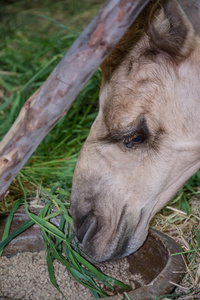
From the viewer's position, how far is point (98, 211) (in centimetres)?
172

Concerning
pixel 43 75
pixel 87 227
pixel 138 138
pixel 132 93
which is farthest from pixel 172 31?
pixel 43 75

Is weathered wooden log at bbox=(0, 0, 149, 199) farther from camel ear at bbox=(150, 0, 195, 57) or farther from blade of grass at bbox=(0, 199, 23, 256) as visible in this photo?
blade of grass at bbox=(0, 199, 23, 256)

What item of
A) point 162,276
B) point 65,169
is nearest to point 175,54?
point 162,276

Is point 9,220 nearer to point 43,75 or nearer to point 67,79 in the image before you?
point 67,79

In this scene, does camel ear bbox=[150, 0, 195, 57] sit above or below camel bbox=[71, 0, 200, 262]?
above

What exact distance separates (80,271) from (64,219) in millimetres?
236

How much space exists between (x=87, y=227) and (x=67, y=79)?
0.67 m

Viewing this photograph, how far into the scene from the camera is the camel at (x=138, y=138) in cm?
158

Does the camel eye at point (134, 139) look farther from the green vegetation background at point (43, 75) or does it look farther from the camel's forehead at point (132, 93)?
the green vegetation background at point (43, 75)

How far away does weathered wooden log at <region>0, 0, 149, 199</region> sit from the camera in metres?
1.19

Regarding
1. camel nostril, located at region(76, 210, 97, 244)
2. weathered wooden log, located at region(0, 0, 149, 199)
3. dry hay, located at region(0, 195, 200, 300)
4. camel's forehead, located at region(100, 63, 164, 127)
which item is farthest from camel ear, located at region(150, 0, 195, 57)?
dry hay, located at region(0, 195, 200, 300)

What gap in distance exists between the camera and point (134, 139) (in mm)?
1649

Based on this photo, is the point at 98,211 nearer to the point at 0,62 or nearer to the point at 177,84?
the point at 177,84

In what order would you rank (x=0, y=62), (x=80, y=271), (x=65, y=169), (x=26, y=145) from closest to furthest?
(x=26, y=145)
(x=80, y=271)
(x=65, y=169)
(x=0, y=62)
